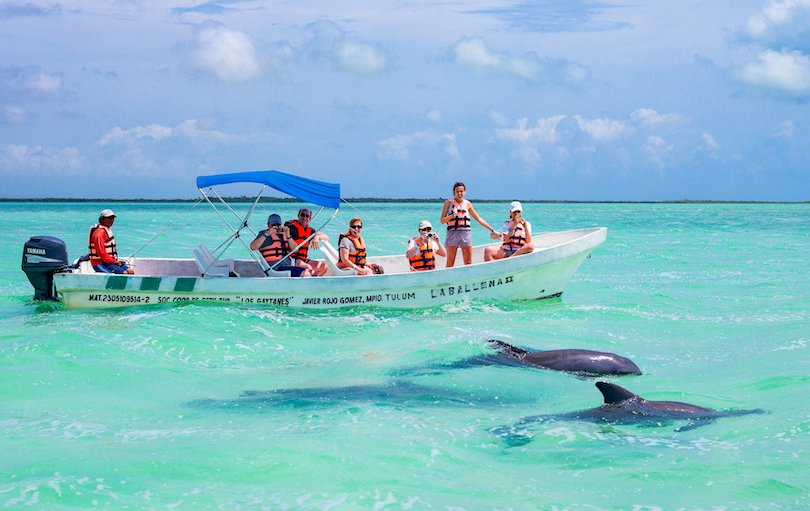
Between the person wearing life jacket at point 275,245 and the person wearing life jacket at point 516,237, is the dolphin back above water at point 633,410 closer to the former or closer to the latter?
the person wearing life jacket at point 516,237

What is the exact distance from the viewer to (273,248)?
38.3ft

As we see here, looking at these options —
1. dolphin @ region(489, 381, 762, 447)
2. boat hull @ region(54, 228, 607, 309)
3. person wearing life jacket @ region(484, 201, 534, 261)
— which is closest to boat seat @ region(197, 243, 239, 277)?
boat hull @ region(54, 228, 607, 309)

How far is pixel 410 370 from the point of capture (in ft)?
24.8

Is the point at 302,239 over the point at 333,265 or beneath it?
over

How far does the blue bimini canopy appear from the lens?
11.4 metres

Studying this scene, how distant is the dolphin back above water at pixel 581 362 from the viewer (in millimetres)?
7211

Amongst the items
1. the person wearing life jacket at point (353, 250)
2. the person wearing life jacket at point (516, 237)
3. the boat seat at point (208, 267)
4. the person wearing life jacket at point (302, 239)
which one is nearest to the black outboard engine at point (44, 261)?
the boat seat at point (208, 267)

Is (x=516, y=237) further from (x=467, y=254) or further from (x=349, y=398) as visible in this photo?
(x=349, y=398)

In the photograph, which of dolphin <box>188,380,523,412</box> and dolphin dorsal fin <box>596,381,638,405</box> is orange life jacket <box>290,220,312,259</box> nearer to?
dolphin <box>188,380,523,412</box>

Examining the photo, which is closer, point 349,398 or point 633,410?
point 633,410

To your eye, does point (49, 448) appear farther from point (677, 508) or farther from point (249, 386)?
point (677, 508)

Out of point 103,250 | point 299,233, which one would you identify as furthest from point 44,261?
point 299,233

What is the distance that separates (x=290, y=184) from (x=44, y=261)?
490cm

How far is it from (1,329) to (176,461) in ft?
23.4
